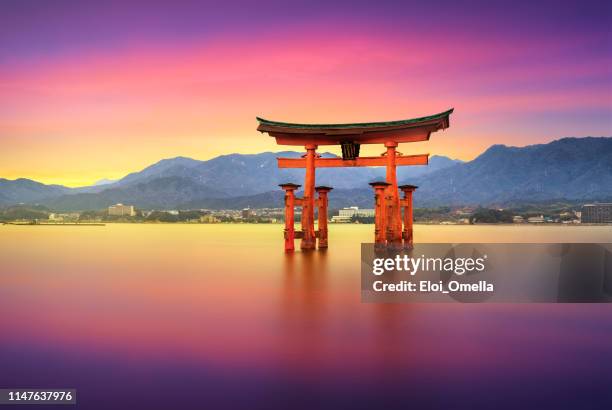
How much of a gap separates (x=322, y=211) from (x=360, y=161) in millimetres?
2851

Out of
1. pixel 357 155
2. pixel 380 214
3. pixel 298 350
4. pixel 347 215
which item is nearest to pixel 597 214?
pixel 347 215

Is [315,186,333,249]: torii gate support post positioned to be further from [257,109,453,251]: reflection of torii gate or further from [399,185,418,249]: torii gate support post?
[399,185,418,249]: torii gate support post

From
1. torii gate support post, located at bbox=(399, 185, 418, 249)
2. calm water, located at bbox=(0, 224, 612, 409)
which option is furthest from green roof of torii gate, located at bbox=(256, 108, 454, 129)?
calm water, located at bbox=(0, 224, 612, 409)

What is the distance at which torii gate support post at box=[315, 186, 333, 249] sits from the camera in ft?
72.3

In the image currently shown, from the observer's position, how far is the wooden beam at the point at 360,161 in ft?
69.4

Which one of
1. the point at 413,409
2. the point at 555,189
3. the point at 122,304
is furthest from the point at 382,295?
the point at 555,189

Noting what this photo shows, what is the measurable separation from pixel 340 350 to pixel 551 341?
10.4 ft

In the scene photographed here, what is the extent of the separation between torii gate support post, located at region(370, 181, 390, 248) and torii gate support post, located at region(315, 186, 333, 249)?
2.97m

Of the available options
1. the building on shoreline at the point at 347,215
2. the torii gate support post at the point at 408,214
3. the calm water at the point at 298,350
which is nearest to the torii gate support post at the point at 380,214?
the torii gate support post at the point at 408,214

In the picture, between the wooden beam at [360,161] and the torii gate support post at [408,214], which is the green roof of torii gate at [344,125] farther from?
the torii gate support post at [408,214]

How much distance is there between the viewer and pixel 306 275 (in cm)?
1469

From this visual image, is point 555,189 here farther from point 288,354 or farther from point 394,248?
point 288,354


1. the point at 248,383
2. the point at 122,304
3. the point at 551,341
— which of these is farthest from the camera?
the point at 122,304

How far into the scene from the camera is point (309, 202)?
770 inches
